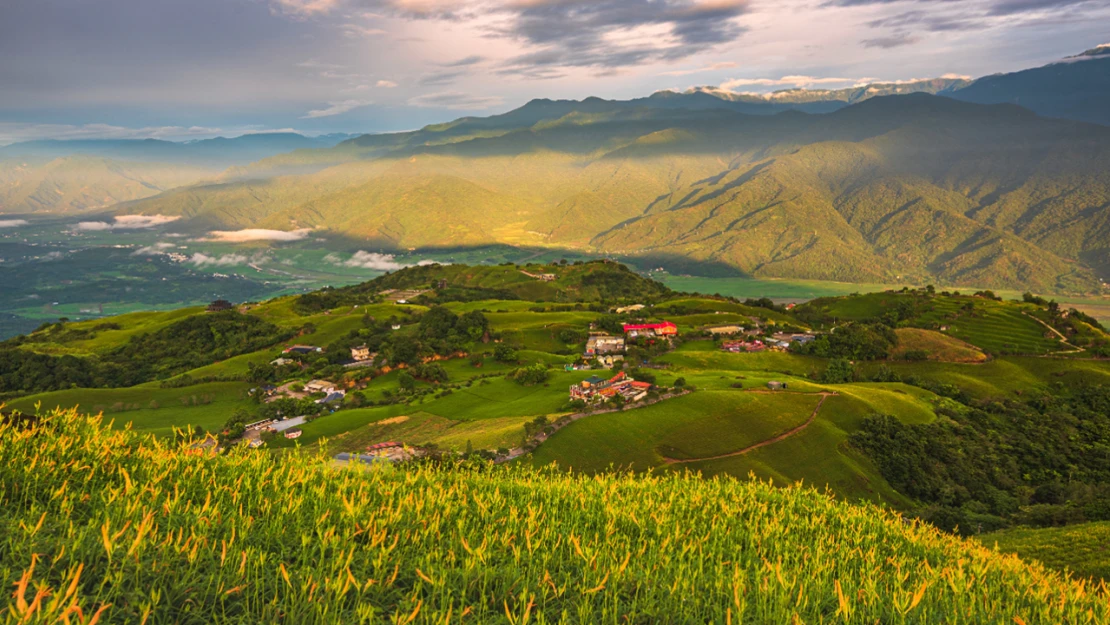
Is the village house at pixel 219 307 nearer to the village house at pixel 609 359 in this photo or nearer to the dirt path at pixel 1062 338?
the village house at pixel 609 359

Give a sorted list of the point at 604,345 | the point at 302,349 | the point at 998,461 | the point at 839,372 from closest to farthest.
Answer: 1. the point at 998,461
2. the point at 839,372
3. the point at 604,345
4. the point at 302,349

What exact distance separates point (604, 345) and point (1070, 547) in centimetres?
8946

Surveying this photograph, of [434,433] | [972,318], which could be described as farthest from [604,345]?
[972,318]

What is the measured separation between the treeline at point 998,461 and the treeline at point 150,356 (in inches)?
5190

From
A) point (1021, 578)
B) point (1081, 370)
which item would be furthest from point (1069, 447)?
point (1021, 578)

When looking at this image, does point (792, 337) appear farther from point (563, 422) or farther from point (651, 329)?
point (563, 422)

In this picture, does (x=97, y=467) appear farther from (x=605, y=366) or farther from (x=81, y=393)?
(x=81, y=393)

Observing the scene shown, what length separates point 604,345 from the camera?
381ft

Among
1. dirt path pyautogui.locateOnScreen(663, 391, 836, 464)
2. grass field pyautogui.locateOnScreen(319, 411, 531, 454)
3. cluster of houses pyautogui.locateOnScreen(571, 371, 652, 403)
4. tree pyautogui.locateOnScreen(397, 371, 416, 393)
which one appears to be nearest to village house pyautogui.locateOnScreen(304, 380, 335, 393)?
tree pyautogui.locateOnScreen(397, 371, 416, 393)

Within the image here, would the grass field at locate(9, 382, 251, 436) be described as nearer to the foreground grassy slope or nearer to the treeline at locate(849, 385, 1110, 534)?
the foreground grassy slope

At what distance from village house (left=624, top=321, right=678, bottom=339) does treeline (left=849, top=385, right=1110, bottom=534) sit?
2141 inches

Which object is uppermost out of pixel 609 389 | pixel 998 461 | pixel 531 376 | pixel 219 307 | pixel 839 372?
pixel 219 307

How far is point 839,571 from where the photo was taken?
10.9m

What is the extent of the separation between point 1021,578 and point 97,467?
61.6ft
